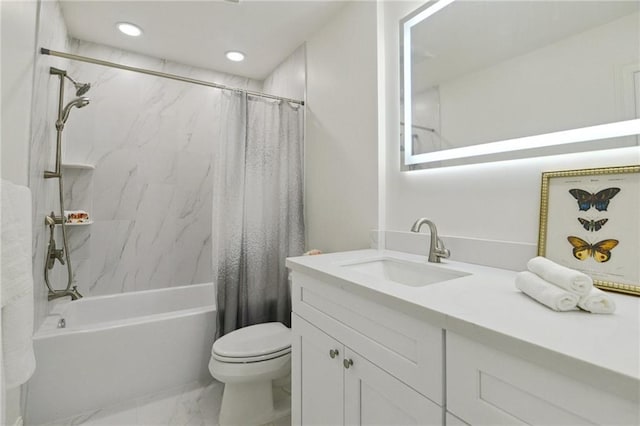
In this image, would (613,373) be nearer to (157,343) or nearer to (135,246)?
(157,343)

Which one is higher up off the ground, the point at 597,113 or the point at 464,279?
the point at 597,113

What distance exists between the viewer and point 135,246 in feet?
8.00

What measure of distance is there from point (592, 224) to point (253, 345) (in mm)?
1523

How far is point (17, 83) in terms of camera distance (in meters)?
1.26

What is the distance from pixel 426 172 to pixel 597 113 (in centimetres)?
61

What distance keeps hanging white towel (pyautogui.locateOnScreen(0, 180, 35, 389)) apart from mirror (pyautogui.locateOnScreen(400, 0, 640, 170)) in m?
1.48

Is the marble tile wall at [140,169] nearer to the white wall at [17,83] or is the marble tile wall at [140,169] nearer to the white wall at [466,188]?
the white wall at [17,83]

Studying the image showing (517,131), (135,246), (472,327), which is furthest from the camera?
(135,246)

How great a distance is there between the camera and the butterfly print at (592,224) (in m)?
0.85

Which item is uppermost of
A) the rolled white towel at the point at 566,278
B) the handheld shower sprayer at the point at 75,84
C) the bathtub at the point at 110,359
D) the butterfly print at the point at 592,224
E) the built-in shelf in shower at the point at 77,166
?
the handheld shower sprayer at the point at 75,84

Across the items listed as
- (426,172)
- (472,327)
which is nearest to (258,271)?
(426,172)

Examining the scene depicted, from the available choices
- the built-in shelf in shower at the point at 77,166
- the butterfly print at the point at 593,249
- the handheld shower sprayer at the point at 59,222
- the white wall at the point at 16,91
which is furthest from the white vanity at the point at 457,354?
the built-in shelf in shower at the point at 77,166

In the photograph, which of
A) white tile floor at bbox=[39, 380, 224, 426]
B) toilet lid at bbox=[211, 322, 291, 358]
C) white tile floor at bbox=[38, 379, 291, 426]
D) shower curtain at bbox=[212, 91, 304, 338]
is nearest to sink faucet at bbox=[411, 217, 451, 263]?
toilet lid at bbox=[211, 322, 291, 358]

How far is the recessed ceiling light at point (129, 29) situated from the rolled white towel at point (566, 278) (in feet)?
9.03
